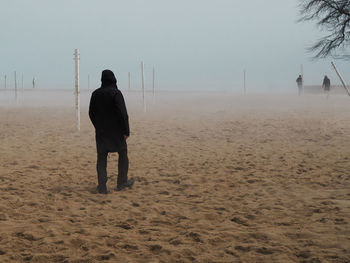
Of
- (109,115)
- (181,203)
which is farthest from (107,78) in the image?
(181,203)

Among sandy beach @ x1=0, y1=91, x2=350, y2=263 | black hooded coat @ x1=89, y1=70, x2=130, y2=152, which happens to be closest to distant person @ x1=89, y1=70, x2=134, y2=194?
black hooded coat @ x1=89, y1=70, x2=130, y2=152

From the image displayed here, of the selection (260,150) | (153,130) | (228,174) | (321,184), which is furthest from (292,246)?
(153,130)

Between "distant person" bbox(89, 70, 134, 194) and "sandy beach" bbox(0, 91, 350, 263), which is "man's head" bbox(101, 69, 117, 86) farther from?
"sandy beach" bbox(0, 91, 350, 263)

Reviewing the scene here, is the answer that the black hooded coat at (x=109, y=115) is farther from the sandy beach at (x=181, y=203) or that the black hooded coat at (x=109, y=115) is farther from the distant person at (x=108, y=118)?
the sandy beach at (x=181, y=203)

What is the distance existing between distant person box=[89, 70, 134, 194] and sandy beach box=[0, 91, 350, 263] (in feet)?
2.46

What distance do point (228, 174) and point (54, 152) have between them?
5178 mm

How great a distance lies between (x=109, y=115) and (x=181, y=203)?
182 centimetres

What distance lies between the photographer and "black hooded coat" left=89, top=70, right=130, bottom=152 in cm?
600

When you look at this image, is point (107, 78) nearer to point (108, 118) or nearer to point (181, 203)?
point (108, 118)

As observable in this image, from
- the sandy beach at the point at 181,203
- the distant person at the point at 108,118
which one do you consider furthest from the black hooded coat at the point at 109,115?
the sandy beach at the point at 181,203

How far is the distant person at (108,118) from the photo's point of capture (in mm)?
6008

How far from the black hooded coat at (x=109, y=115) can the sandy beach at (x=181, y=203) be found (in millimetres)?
900

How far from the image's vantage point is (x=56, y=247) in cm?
395

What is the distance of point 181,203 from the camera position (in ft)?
19.1
